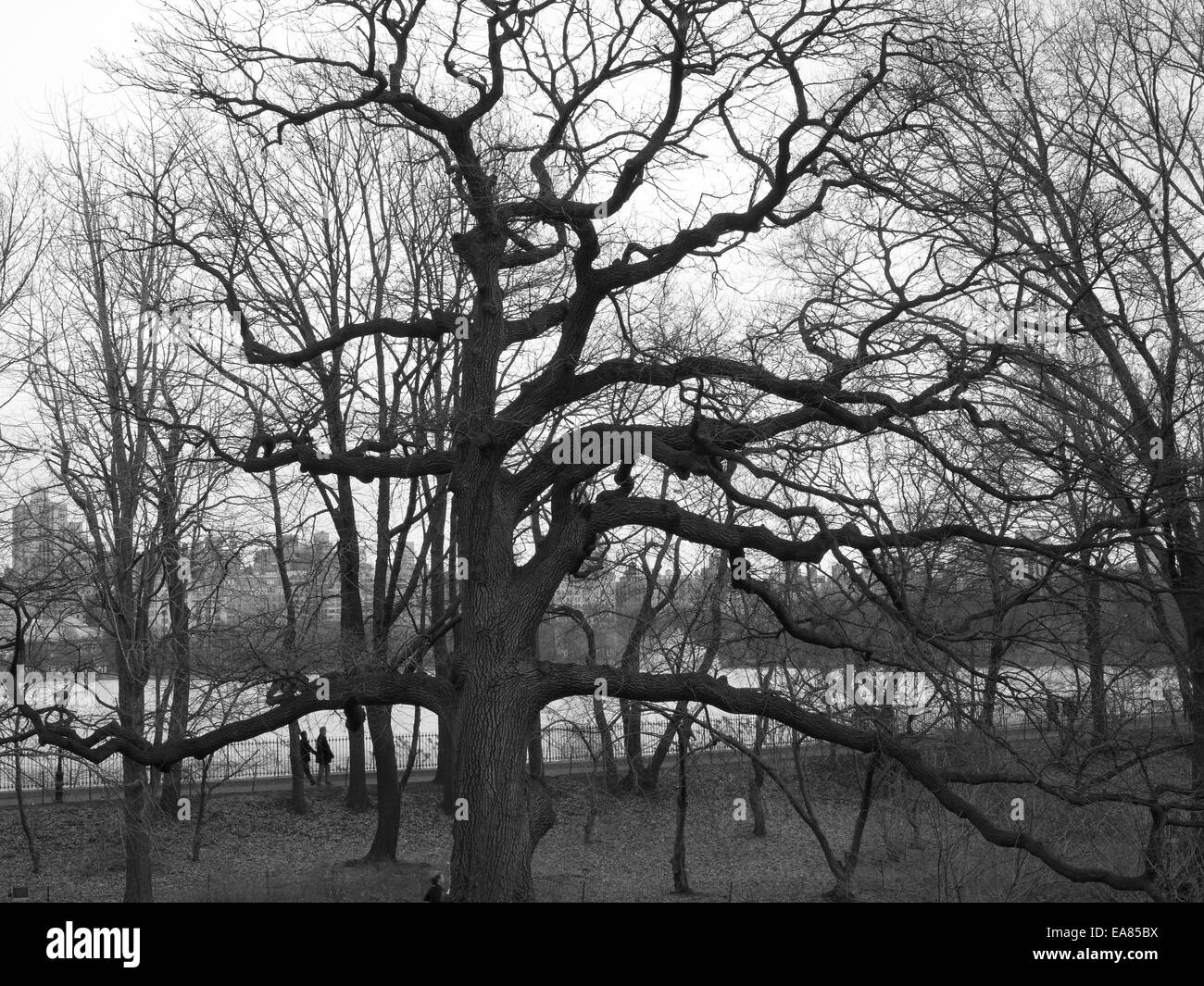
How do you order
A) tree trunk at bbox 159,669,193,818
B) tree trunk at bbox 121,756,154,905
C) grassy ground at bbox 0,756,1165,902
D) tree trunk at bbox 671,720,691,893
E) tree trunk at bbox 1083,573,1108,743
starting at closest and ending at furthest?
tree trunk at bbox 1083,573,1108,743 → tree trunk at bbox 159,669,193,818 → grassy ground at bbox 0,756,1165,902 → tree trunk at bbox 121,756,154,905 → tree trunk at bbox 671,720,691,893

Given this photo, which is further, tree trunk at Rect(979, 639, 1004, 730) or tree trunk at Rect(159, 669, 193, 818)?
tree trunk at Rect(159, 669, 193, 818)

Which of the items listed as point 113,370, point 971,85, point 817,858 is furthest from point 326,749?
point 971,85

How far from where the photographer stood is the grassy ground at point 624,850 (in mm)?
14406

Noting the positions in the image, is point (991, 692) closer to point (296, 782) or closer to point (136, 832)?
point (136, 832)

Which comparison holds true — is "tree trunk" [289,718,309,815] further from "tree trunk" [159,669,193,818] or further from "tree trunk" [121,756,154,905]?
"tree trunk" [159,669,193,818]

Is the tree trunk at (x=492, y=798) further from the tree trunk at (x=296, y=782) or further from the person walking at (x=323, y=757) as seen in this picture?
the person walking at (x=323, y=757)

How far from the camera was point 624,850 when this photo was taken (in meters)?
→ 25.4

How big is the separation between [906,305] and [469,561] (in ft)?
15.7

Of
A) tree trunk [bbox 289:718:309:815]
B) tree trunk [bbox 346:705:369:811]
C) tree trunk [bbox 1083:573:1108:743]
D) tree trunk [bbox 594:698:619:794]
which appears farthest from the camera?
tree trunk [bbox 346:705:369:811]

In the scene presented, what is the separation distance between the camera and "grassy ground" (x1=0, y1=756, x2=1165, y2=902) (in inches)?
567

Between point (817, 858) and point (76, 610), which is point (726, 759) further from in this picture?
point (76, 610)

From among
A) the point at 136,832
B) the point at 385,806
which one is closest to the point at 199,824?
the point at 385,806

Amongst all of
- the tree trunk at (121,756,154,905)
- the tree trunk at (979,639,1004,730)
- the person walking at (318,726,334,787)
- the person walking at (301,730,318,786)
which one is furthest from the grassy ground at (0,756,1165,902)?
the tree trunk at (979,639,1004,730)

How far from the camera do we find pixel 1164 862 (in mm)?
11945
